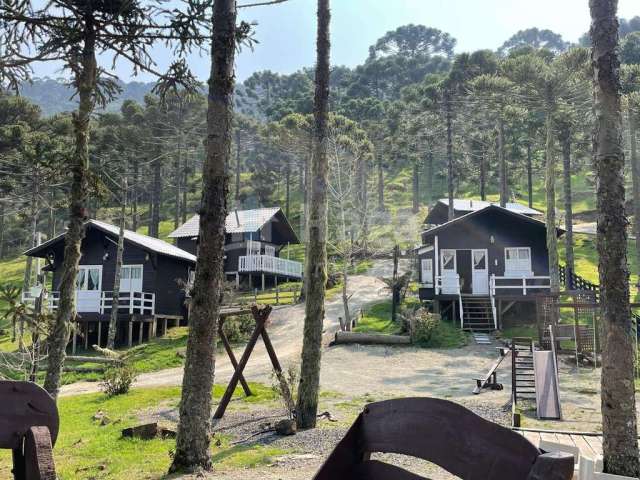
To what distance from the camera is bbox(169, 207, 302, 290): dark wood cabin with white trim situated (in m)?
40.4

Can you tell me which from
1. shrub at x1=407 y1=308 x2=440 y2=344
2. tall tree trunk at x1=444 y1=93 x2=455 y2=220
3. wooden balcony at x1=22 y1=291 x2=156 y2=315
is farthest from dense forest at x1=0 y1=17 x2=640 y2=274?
shrub at x1=407 y1=308 x2=440 y2=344

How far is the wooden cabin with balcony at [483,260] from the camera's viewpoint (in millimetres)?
29406

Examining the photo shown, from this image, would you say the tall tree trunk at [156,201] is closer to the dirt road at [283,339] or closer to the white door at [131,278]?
the dirt road at [283,339]

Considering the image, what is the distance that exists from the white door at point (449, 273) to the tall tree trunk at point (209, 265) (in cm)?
2319

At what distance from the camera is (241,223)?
42.5 metres

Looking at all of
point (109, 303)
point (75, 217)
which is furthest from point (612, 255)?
point (109, 303)

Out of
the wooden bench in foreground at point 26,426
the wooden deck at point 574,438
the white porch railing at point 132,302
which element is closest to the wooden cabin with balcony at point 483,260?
the white porch railing at point 132,302

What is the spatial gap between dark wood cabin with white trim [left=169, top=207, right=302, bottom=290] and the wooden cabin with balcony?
13.1 m

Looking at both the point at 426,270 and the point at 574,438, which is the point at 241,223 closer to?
the point at 426,270

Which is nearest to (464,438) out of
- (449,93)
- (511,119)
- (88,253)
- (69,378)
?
(69,378)

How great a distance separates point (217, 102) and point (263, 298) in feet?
98.9

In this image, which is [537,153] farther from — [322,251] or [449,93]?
[322,251]

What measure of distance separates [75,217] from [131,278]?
24579 mm

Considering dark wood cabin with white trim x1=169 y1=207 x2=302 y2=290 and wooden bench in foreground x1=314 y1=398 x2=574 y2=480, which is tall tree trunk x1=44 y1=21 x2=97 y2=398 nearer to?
wooden bench in foreground x1=314 y1=398 x2=574 y2=480
